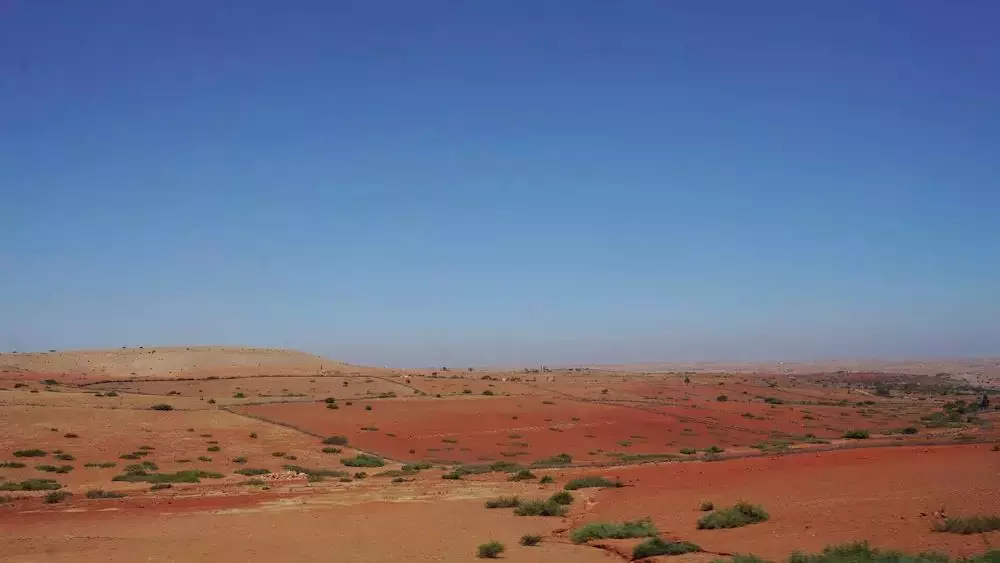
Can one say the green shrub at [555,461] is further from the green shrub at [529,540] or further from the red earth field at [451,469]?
the green shrub at [529,540]

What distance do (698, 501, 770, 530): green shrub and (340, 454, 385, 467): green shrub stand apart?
23890 millimetres

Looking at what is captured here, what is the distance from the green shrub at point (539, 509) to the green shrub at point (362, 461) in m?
18.1

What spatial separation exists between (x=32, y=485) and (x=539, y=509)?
20.9 meters

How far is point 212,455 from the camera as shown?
4012cm

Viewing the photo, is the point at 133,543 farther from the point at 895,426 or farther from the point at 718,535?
the point at 895,426

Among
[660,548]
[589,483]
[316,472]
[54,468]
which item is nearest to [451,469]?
[316,472]

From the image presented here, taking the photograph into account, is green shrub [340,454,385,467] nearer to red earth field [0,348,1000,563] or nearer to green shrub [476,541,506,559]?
red earth field [0,348,1000,563]

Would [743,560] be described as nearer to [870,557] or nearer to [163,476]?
[870,557]

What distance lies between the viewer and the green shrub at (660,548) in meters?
15.6

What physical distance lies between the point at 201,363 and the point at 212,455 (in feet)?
277

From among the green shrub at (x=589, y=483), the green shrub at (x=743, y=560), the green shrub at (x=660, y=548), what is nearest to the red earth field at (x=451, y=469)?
the green shrub at (x=660, y=548)

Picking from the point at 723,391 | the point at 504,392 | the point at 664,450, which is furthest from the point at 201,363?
the point at 664,450

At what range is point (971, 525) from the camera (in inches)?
589

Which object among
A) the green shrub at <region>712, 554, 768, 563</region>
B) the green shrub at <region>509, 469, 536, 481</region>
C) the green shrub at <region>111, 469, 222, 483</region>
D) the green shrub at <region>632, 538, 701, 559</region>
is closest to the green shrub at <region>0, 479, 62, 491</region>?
the green shrub at <region>111, 469, 222, 483</region>
